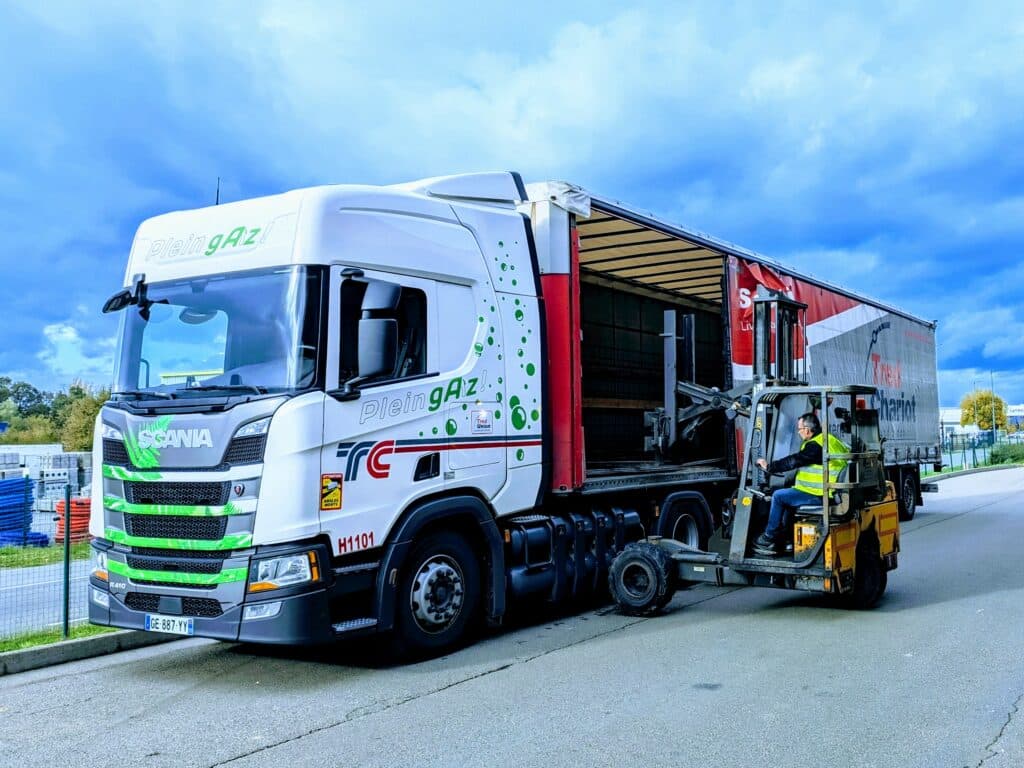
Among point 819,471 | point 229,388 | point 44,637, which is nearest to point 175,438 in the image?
point 229,388

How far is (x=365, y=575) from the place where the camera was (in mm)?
6430

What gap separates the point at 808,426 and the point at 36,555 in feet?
30.7

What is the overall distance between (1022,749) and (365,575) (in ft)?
13.2

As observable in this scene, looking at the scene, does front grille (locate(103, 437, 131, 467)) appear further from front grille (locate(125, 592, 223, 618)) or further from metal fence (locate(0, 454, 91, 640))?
metal fence (locate(0, 454, 91, 640))

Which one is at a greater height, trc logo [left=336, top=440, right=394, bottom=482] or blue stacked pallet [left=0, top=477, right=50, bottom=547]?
trc logo [left=336, top=440, right=394, bottom=482]

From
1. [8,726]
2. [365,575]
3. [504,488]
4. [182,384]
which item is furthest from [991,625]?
[8,726]

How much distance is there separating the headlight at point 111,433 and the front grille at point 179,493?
337mm

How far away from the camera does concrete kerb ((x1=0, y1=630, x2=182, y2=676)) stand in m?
6.95

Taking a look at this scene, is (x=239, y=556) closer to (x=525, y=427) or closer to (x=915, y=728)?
(x=525, y=427)

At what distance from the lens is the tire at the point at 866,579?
855 cm

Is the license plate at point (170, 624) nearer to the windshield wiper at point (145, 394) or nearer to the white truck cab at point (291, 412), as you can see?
the white truck cab at point (291, 412)

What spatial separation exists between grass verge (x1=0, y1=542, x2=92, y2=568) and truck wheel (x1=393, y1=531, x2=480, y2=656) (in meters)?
A: 5.50

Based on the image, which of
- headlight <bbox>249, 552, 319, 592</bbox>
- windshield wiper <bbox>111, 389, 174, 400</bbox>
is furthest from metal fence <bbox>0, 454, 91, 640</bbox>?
headlight <bbox>249, 552, 319, 592</bbox>

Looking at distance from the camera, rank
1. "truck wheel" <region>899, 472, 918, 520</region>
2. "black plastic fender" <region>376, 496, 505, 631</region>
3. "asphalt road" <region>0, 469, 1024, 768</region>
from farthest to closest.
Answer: "truck wheel" <region>899, 472, 918, 520</region>
"black plastic fender" <region>376, 496, 505, 631</region>
"asphalt road" <region>0, 469, 1024, 768</region>
